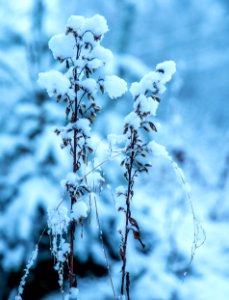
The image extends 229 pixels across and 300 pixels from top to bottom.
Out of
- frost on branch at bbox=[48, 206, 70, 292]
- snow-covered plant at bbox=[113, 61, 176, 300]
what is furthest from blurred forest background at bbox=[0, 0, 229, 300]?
frost on branch at bbox=[48, 206, 70, 292]

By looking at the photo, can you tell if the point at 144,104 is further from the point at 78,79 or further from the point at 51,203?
the point at 51,203

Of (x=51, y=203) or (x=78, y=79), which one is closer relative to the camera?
(x=78, y=79)

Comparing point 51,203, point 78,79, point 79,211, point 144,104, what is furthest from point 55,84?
point 51,203

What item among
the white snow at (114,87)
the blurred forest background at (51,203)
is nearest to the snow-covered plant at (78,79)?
the white snow at (114,87)

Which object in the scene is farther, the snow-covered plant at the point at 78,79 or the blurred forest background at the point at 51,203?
the blurred forest background at the point at 51,203

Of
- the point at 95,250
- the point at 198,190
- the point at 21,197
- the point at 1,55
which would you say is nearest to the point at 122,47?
the point at 1,55

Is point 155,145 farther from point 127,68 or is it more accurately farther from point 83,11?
point 83,11

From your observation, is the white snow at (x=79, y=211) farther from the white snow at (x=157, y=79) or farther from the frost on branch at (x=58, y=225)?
the white snow at (x=157, y=79)
